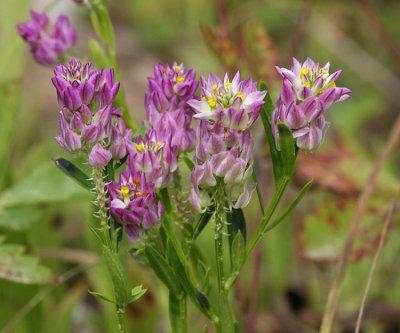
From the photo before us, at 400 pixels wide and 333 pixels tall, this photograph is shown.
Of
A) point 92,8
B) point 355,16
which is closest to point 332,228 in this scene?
point 92,8

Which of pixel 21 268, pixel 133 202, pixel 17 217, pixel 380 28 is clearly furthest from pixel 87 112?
pixel 380 28

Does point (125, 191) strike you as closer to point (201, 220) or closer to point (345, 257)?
point (201, 220)

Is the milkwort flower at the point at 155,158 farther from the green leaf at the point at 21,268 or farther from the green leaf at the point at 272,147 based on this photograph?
the green leaf at the point at 21,268

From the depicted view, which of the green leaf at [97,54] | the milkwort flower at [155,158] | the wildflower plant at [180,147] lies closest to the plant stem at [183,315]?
the wildflower plant at [180,147]

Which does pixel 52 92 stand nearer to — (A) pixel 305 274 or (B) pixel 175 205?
(A) pixel 305 274

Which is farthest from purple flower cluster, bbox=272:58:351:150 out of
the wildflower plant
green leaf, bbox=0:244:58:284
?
green leaf, bbox=0:244:58:284

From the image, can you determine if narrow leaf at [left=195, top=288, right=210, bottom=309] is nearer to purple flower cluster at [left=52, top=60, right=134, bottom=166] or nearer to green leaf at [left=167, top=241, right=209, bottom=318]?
green leaf at [left=167, top=241, right=209, bottom=318]

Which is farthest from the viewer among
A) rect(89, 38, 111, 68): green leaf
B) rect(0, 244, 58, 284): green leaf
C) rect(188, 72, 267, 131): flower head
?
rect(0, 244, 58, 284): green leaf
